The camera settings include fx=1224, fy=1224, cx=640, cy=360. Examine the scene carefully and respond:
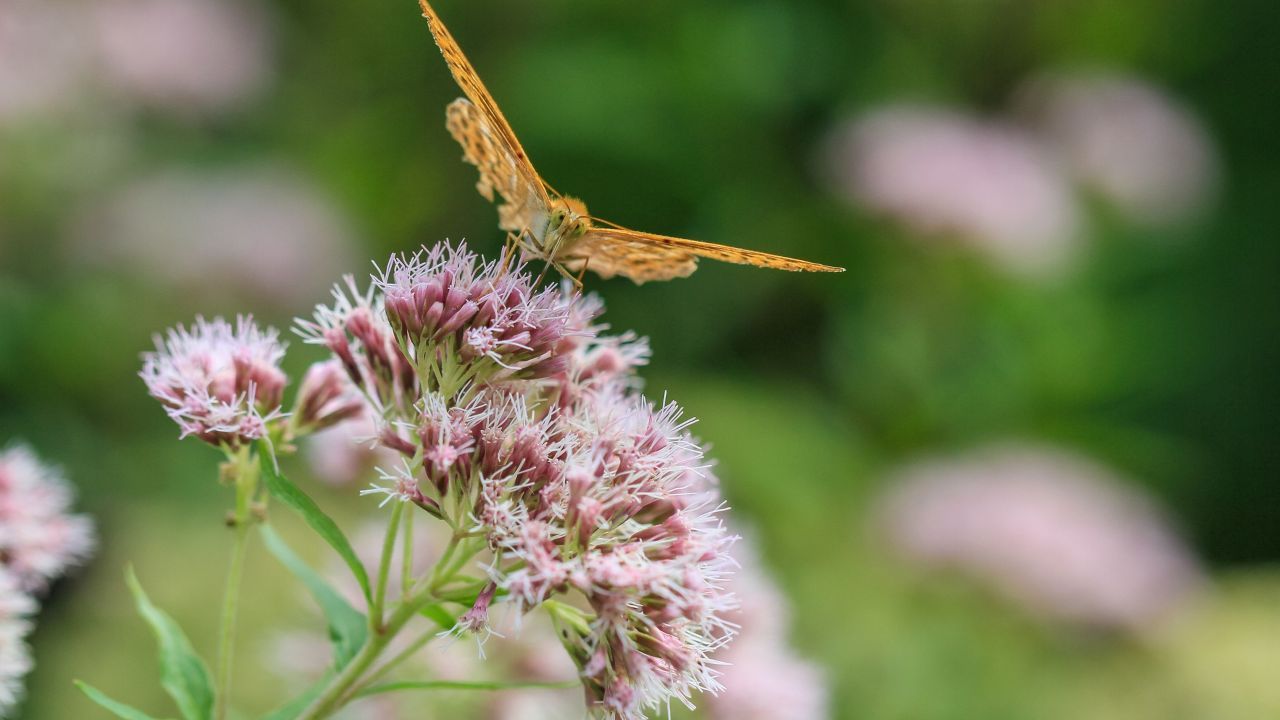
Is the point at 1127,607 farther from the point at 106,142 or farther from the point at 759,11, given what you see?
the point at 106,142

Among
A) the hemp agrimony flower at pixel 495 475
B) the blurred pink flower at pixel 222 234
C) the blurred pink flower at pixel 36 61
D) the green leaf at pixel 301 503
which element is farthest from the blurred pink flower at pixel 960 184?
the green leaf at pixel 301 503

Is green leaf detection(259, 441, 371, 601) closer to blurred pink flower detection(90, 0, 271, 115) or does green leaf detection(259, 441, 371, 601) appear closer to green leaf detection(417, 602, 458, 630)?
green leaf detection(417, 602, 458, 630)

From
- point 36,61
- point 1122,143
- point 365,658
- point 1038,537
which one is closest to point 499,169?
point 365,658

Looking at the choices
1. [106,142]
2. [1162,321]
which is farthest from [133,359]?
[1162,321]

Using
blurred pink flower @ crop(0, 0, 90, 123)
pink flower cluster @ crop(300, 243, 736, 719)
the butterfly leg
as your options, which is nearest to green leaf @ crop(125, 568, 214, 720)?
pink flower cluster @ crop(300, 243, 736, 719)

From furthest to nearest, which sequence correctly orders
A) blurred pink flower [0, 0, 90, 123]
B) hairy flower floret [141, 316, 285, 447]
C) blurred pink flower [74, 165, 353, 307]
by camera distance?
blurred pink flower [74, 165, 353, 307]
blurred pink flower [0, 0, 90, 123]
hairy flower floret [141, 316, 285, 447]

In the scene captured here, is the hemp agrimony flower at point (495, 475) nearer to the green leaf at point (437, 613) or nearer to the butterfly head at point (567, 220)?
the green leaf at point (437, 613)
